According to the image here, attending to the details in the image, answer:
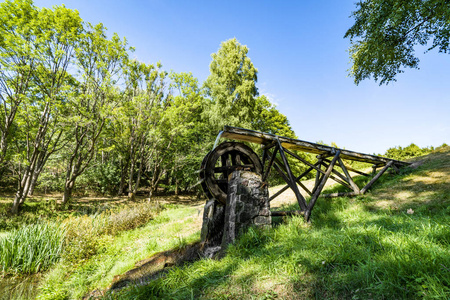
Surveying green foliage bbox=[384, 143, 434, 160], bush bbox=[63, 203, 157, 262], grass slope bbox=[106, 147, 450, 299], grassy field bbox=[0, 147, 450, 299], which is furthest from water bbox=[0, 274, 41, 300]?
green foliage bbox=[384, 143, 434, 160]

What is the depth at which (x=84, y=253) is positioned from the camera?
6.20m

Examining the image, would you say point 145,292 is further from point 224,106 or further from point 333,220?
point 224,106

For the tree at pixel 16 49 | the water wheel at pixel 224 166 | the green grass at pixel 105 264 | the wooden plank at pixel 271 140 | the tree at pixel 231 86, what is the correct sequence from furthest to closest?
the tree at pixel 231 86, the tree at pixel 16 49, the water wheel at pixel 224 166, the wooden plank at pixel 271 140, the green grass at pixel 105 264

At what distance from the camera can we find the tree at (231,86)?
1878cm

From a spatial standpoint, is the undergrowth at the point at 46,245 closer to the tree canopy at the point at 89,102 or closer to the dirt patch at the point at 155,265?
the dirt patch at the point at 155,265

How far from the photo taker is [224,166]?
637 cm

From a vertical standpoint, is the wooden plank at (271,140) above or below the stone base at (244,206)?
above

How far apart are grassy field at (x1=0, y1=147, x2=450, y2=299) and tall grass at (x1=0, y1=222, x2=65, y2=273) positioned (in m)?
0.18

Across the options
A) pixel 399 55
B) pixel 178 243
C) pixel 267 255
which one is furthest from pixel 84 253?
pixel 399 55

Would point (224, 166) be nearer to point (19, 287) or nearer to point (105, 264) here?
point (105, 264)

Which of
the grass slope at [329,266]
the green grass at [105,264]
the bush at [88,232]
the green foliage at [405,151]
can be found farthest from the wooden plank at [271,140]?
the green foliage at [405,151]

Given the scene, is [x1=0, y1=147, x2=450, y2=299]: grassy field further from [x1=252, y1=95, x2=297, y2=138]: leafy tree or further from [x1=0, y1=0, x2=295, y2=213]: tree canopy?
[x1=252, y1=95, x2=297, y2=138]: leafy tree

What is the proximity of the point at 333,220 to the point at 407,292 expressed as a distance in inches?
124

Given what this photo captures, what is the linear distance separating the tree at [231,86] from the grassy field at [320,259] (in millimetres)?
13362
